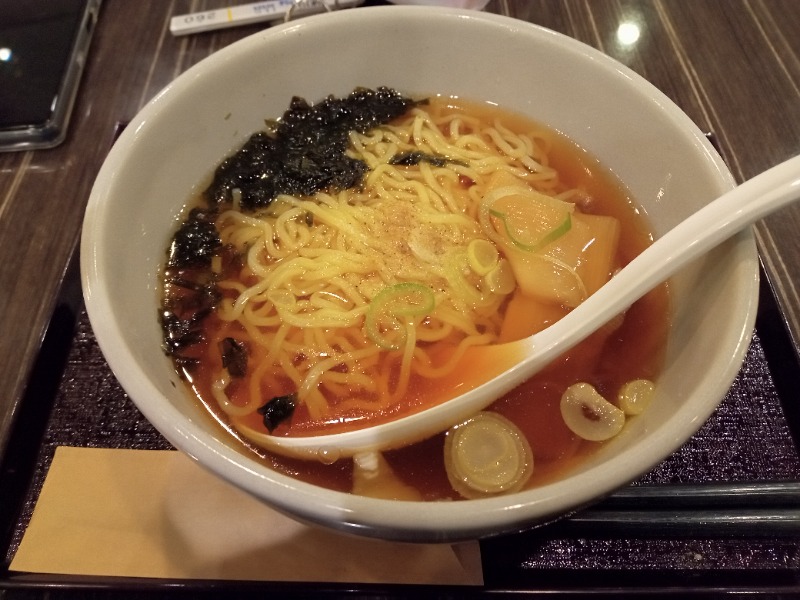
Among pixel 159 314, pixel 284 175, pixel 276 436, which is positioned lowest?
pixel 276 436

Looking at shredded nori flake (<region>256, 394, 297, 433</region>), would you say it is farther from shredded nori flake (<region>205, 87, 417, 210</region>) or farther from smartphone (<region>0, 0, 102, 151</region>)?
smartphone (<region>0, 0, 102, 151</region>)

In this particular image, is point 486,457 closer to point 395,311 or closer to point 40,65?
point 395,311

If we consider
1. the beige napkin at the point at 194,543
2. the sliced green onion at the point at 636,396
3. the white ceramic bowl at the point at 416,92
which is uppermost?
the white ceramic bowl at the point at 416,92

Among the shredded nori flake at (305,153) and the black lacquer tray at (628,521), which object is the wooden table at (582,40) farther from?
the shredded nori flake at (305,153)

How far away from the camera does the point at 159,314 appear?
4.03 ft

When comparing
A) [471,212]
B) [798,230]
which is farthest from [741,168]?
[471,212]

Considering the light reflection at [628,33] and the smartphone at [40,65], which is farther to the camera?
the light reflection at [628,33]

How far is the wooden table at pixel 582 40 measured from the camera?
4.99 feet

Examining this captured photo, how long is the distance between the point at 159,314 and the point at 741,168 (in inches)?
70.1

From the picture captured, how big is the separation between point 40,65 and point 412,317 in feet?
5.35

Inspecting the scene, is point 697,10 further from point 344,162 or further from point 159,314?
point 159,314

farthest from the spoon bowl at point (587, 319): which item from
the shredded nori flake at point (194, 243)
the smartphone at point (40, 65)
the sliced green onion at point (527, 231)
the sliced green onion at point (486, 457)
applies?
the smartphone at point (40, 65)

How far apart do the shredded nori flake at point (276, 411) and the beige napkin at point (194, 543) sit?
148 mm

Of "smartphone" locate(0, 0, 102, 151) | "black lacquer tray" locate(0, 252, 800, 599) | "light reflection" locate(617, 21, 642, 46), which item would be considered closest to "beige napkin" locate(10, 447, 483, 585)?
"black lacquer tray" locate(0, 252, 800, 599)
